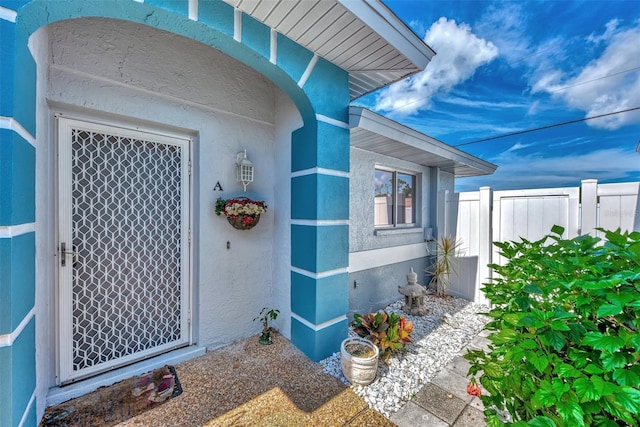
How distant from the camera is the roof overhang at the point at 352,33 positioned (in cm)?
240

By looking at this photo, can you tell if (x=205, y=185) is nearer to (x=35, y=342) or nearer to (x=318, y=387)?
(x=35, y=342)

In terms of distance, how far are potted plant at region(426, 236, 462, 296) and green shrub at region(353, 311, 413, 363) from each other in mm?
2754

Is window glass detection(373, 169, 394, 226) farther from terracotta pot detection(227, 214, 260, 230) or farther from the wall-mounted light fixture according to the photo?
terracotta pot detection(227, 214, 260, 230)

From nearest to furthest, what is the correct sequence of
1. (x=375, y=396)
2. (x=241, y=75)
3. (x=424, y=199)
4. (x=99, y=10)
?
1. (x=99, y=10)
2. (x=375, y=396)
3. (x=241, y=75)
4. (x=424, y=199)

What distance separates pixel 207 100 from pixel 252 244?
209cm

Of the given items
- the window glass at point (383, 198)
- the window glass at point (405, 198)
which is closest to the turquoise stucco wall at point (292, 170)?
the window glass at point (383, 198)

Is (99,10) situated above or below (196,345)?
above

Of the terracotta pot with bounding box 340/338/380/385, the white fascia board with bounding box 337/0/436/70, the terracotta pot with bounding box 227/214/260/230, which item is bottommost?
the terracotta pot with bounding box 340/338/380/385

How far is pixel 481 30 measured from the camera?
1037 centimetres

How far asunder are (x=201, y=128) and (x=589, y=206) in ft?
20.5

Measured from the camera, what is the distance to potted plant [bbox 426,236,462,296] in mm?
5605

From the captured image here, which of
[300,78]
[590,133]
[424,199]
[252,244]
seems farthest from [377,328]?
[590,133]

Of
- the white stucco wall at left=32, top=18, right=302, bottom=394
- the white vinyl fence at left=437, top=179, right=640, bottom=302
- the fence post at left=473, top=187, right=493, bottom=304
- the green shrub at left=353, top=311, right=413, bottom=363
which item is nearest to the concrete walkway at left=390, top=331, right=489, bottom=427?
the green shrub at left=353, top=311, right=413, bottom=363

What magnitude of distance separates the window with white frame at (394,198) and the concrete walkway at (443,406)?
2.93 m
